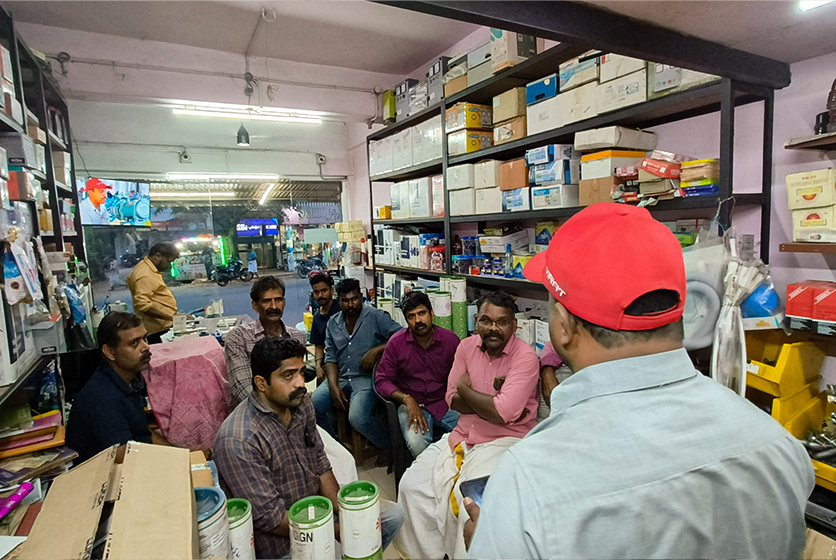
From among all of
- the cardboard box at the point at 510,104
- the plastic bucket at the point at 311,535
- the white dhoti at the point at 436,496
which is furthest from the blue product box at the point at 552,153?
the plastic bucket at the point at 311,535

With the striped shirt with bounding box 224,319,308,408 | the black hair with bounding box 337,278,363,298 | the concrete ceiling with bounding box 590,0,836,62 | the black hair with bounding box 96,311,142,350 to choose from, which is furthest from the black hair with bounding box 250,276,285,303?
the concrete ceiling with bounding box 590,0,836,62

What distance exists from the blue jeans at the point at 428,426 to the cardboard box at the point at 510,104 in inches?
77.5

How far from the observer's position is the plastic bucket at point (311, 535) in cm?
133

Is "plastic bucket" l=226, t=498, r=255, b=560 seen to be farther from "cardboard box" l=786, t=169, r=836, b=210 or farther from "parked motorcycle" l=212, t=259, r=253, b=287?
"parked motorcycle" l=212, t=259, r=253, b=287

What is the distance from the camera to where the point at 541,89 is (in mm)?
2744

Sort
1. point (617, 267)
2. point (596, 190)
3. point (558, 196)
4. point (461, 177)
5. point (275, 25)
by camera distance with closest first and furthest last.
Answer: point (617, 267) → point (596, 190) → point (558, 196) → point (461, 177) → point (275, 25)

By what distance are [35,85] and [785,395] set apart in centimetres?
485

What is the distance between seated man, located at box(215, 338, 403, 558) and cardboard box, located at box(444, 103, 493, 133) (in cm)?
213

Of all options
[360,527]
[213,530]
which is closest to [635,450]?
[360,527]

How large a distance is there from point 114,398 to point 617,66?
2.87m

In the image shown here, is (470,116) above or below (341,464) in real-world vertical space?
above

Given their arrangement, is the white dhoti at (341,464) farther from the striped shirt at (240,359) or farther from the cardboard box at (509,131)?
the cardboard box at (509,131)

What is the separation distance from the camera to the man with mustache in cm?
200

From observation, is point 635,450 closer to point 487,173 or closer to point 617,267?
point 617,267
